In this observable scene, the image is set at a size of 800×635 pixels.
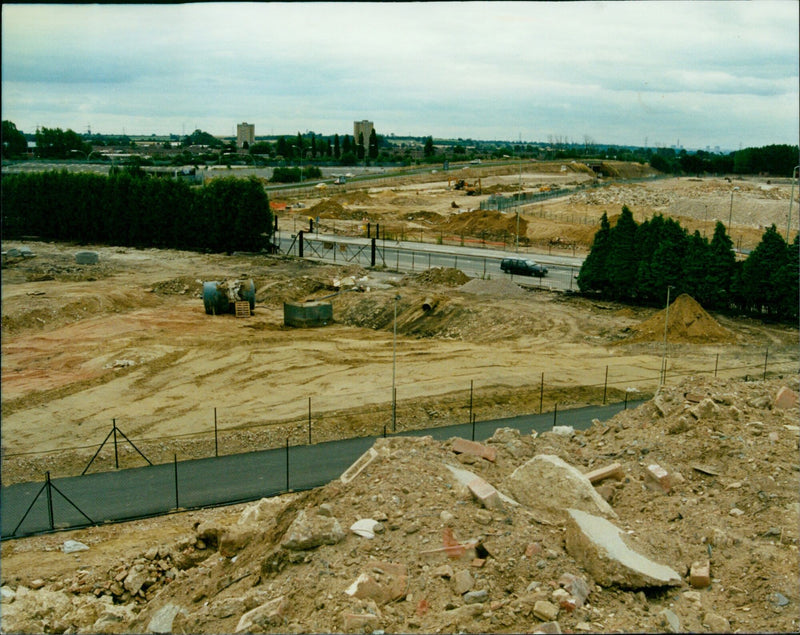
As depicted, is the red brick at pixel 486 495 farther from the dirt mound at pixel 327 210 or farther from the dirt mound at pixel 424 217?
the dirt mound at pixel 327 210

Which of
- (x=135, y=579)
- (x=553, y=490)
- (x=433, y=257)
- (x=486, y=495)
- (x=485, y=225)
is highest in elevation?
(x=485, y=225)

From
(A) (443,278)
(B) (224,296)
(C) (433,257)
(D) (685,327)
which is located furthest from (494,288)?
(B) (224,296)

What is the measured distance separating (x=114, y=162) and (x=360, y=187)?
154 feet

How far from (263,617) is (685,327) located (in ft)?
129

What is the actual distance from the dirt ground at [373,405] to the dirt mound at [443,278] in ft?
0.57

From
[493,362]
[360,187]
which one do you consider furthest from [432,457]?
[360,187]

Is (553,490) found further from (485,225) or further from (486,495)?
(485,225)

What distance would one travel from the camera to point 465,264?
68875 millimetres

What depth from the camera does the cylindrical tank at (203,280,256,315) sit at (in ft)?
167

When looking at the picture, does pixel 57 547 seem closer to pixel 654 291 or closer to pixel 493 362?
pixel 493 362

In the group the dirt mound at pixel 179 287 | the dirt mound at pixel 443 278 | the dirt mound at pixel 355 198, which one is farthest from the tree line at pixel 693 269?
the dirt mound at pixel 355 198

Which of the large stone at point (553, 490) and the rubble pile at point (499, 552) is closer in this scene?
the rubble pile at point (499, 552)

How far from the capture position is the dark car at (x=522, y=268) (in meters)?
62.0

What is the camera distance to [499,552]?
10953 mm
